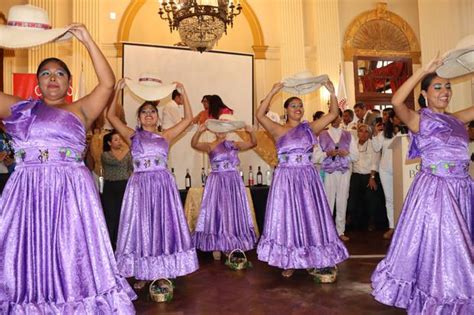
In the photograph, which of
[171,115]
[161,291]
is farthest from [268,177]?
[161,291]

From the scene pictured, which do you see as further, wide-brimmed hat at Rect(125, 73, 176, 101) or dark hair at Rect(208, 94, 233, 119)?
dark hair at Rect(208, 94, 233, 119)

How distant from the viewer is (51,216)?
2.19 meters

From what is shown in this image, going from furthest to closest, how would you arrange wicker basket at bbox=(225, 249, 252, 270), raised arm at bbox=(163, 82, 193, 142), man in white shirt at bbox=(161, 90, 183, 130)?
man in white shirt at bbox=(161, 90, 183, 130) < wicker basket at bbox=(225, 249, 252, 270) < raised arm at bbox=(163, 82, 193, 142)

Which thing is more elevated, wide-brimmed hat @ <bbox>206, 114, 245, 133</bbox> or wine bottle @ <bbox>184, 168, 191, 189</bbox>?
wide-brimmed hat @ <bbox>206, 114, 245, 133</bbox>

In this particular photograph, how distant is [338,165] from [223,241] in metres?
2.00

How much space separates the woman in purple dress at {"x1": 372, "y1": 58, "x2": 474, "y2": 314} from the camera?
255 centimetres

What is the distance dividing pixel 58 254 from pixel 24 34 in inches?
40.7

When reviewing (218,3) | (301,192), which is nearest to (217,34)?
(218,3)

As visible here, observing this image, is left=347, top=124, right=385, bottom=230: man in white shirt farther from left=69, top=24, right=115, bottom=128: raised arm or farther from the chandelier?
left=69, top=24, right=115, bottom=128: raised arm

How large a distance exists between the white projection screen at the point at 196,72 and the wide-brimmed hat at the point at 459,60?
271 inches

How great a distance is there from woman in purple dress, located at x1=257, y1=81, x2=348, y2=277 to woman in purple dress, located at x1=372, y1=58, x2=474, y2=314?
102 centimetres

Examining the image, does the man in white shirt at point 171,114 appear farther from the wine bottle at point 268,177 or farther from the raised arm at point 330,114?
the raised arm at point 330,114

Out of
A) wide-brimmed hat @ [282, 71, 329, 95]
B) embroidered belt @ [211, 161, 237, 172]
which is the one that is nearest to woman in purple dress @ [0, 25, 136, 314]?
wide-brimmed hat @ [282, 71, 329, 95]

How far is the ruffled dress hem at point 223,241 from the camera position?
5016 mm
